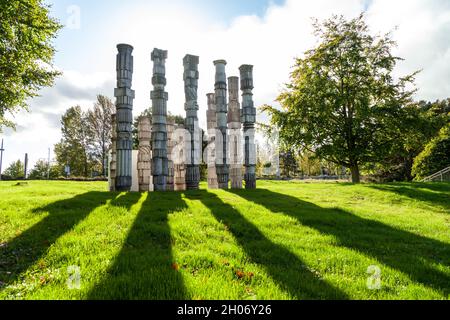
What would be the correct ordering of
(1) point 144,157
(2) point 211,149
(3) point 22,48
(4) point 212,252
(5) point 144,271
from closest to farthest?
1. (5) point 144,271
2. (4) point 212,252
3. (3) point 22,48
4. (1) point 144,157
5. (2) point 211,149

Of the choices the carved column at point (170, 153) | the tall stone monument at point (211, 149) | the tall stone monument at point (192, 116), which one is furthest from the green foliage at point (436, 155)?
the carved column at point (170, 153)

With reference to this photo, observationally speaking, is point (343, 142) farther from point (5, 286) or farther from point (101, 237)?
point (5, 286)

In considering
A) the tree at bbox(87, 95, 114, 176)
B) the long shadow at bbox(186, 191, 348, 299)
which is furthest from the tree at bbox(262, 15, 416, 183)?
the tree at bbox(87, 95, 114, 176)

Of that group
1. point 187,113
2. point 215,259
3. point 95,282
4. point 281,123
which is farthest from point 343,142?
point 95,282

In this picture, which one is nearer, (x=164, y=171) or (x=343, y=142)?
(x=164, y=171)

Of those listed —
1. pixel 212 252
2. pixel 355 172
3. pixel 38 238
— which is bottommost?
pixel 212 252

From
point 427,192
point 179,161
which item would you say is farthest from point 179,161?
point 427,192

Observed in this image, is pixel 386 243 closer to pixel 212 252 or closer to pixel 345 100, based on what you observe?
pixel 212 252

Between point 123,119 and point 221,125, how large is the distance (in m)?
6.29

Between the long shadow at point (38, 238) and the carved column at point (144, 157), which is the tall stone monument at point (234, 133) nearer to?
the carved column at point (144, 157)

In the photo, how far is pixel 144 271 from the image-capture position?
4.91 m

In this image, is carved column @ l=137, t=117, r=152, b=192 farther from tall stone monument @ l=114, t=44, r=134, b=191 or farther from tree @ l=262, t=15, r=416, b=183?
tree @ l=262, t=15, r=416, b=183
